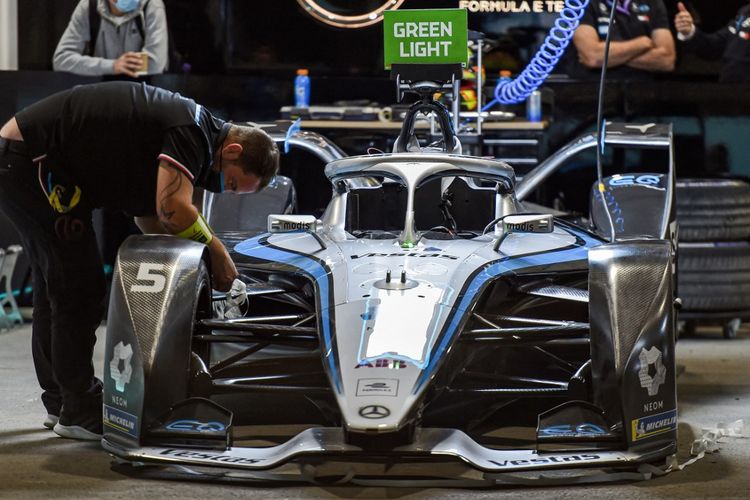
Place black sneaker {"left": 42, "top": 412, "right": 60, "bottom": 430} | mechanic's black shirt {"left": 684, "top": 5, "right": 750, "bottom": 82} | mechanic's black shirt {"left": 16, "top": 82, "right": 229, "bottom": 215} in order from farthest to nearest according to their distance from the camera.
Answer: mechanic's black shirt {"left": 684, "top": 5, "right": 750, "bottom": 82}, black sneaker {"left": 42, "top": 412, "right": 60, "bottom": 430}, mechanic's black shirt {"left": 16, "top": 82, "right": 229, "bottom": 215}

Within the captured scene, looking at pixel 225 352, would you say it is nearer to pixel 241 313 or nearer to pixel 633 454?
pixel 241 313

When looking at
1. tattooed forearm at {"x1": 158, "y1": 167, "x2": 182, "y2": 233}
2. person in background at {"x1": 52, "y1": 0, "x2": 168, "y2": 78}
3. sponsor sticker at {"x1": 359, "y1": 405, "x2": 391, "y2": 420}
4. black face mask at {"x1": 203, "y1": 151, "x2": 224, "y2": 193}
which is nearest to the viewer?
sponsor sticker at {"x1": 359, "y1": 405, "x2": 391, "y2": 420}

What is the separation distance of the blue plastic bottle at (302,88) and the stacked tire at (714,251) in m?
3.06

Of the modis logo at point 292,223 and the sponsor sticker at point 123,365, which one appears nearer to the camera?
the sponsor sticker at point 123,365

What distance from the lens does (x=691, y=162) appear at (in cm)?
955

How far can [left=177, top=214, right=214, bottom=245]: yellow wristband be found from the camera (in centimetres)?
458

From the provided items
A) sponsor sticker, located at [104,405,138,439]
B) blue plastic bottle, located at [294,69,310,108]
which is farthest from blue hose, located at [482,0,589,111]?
sponsor sticker, located at [104,405,138,439]

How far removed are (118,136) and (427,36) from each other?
243cm

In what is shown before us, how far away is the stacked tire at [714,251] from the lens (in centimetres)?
806

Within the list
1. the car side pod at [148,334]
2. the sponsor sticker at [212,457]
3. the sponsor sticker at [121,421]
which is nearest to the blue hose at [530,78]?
the car side pod at [148,334]

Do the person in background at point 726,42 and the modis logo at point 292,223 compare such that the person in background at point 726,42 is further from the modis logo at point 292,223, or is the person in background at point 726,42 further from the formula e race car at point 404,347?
the modis logo at point 292,223

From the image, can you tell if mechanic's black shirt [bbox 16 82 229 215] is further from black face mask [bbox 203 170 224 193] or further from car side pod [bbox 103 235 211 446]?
car side pod [bbox 103 235 211 446]

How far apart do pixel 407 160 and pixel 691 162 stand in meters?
4.79

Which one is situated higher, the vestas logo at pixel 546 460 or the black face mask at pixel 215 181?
the black face mask at pixel 215 181
